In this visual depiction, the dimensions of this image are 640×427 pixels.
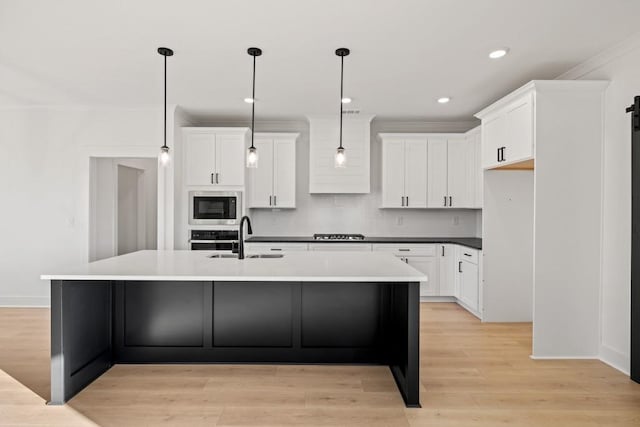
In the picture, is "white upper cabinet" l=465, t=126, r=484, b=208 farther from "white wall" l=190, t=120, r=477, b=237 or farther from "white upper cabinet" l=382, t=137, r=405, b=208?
"white upper cabinet" l=382, t=137, r=405, b=208

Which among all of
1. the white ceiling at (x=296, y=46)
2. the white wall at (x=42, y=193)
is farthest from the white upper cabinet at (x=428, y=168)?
the white wall at (x=42, y=193)

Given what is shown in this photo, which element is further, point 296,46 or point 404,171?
point 404,171

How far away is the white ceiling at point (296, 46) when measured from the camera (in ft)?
8.45

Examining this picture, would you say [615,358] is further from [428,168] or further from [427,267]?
[428,168]

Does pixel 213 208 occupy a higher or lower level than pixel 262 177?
lower

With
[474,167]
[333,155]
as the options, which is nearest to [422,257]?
[474,167]

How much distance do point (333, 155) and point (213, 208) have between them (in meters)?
1.69

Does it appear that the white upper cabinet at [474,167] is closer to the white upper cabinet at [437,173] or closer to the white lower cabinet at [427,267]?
the white upper cabinet at [437,173]

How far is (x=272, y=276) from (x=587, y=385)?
2.30 m

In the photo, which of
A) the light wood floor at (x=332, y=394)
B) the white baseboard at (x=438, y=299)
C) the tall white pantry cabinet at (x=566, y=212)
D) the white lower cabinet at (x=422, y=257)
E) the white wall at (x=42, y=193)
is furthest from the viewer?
the white baseboard at (x=438, y=299)

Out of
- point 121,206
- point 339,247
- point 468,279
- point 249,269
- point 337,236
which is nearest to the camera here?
point 249,269

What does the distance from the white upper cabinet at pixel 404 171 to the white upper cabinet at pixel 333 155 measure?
0.24 metres

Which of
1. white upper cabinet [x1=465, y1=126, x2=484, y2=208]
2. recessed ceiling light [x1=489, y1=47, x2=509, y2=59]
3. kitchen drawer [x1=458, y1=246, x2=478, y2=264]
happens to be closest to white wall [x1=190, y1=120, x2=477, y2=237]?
white upper cabinet [x1=465, y1=126, x2=484, y2=208]

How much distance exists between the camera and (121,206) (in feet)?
18.9
